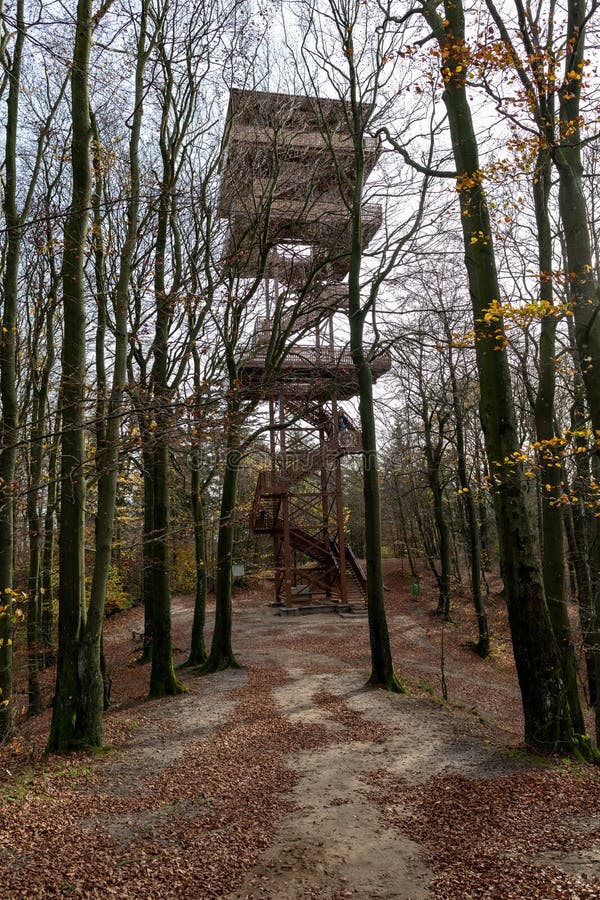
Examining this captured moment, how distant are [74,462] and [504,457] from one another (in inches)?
192

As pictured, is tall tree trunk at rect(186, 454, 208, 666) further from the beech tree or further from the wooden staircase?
the beech tree

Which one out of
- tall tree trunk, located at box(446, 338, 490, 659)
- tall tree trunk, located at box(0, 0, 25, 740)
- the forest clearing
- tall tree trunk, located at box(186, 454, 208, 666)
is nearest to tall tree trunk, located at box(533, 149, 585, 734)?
the forest clearing

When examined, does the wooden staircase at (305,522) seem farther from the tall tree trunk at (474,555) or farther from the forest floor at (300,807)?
the forest floor at (300,807)

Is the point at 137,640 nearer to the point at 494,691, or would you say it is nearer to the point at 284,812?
the point at 494,691

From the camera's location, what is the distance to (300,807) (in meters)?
4.98

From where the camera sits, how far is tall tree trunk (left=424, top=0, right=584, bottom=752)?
6047mm

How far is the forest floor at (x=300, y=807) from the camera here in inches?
148

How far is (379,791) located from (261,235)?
32.7ft

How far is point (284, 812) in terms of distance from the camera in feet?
16.0

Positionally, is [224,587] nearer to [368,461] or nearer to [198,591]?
[198,591]

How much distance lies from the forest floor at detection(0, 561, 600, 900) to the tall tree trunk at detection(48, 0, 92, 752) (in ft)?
2.06

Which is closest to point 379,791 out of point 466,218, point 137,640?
point 466,218

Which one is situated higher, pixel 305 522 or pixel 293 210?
pixel 293 210

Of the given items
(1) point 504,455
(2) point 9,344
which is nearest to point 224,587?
(2) point 9,344
